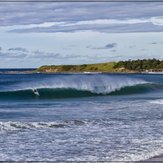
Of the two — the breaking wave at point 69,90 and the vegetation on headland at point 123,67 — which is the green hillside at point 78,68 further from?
the breaking wave at point 69,90

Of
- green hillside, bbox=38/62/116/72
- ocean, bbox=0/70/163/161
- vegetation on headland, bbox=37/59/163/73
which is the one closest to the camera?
ocean, bbox=0/70/163/161

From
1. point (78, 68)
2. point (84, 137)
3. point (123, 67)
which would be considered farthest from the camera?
point (123, 67)

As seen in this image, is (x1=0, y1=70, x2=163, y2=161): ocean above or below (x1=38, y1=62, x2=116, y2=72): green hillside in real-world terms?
below

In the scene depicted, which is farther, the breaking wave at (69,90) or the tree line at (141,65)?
the tree line at (141,65)

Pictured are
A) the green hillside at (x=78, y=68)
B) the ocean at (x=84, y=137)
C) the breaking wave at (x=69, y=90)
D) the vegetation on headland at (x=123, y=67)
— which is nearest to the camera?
the ocean at (x=84, y=137)

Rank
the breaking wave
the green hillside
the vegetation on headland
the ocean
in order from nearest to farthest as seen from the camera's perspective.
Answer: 1. the ocean
2. the breaking wave
3. the green hillside
4. the vegetation on headland

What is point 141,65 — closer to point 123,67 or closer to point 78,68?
point 123,67

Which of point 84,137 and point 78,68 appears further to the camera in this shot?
point 78,68

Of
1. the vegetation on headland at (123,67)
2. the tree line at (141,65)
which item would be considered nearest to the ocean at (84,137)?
the vegetation on headland at (123,67)

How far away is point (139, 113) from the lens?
57.8ft

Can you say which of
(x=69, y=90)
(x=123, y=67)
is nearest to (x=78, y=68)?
(x=123, y=67)

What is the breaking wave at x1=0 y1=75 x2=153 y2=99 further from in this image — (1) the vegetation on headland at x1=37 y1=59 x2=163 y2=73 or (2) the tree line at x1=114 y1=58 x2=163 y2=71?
(2) the tree line at x1=114 y1=58 x2=163 y2=71

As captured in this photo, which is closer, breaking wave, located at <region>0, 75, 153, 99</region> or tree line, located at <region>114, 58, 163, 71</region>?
breaking wave, located at <region>0, 75, 153, 99</region>

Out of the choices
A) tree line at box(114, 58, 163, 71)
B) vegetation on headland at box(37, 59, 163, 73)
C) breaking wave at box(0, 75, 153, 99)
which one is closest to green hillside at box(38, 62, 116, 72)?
vegetation on headland at box(37, 59, 163, 73)
